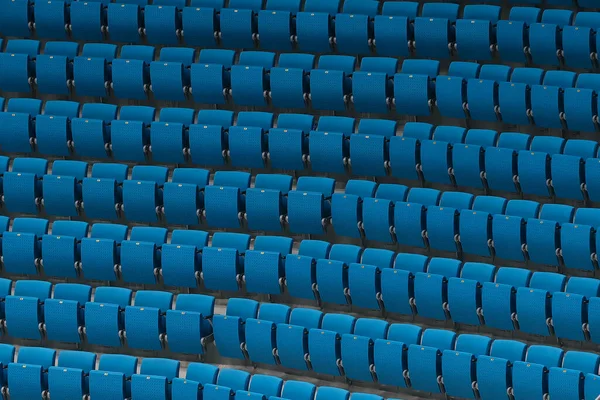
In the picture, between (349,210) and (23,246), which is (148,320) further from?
(349,210)

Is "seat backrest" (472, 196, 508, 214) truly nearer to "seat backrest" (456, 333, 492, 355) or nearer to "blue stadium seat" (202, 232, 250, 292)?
"seat backrest" (456, 333, 492, 355)

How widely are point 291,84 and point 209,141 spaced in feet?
2.20

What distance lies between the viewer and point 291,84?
26.2ft

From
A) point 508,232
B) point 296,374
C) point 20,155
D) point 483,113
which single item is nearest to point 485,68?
point 483,113

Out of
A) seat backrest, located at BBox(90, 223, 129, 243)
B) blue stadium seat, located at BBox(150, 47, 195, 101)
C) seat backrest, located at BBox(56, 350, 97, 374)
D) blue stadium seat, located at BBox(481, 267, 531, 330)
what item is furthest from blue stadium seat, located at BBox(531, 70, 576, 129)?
seat backrest, located at BBox(56, 350, 97, 374)

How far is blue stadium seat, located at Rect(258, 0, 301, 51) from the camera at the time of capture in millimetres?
8328

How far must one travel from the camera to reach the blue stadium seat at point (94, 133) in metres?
7.98

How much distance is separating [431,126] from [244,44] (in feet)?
5.15

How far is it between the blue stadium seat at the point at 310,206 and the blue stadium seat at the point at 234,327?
0.66m

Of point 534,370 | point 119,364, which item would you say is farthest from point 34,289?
point 534,370

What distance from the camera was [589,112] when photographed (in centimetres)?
748

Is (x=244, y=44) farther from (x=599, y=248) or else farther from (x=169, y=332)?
(x=599, y=248)

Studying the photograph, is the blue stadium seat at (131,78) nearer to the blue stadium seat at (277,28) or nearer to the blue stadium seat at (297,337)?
the blue stadium seat at (277,28)

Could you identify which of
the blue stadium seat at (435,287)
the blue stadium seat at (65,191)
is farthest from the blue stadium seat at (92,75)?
the blue stadium seat at (435,287)
